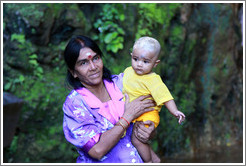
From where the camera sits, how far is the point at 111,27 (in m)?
4.91

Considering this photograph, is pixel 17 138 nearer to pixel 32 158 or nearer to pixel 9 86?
pixel 32 158

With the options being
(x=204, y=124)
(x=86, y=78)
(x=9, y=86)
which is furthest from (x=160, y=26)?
(x=86, y=78)

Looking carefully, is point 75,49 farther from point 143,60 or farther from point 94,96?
point 143,60

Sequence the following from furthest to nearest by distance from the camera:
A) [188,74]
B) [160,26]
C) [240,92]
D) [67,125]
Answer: [240,92], [188,74], [160,26], [67,125]

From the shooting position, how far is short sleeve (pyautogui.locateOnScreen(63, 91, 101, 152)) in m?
2.03

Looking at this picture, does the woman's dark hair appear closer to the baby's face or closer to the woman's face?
the woman's face

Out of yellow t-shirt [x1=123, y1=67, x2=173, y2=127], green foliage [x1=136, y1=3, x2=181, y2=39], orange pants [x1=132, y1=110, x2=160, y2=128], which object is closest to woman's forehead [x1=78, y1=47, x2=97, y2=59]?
yellow t-shirt [x1=123, y1=67, x2=173, y2=127]

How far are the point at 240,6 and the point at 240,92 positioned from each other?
6.05ft

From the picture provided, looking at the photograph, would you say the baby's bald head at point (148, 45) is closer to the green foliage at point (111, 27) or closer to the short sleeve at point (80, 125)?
the short sleeve at point (80, 125)

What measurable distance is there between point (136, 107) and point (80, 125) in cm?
41

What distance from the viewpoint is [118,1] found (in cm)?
501

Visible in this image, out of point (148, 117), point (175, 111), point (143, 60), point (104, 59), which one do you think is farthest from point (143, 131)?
point (104, 59)

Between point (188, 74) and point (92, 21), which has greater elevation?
point (92, 21)

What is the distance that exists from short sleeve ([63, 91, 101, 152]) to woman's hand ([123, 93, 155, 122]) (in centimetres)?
22
